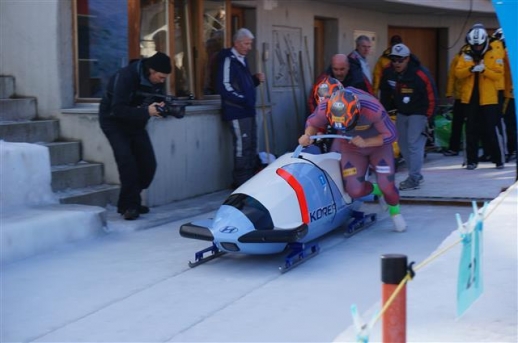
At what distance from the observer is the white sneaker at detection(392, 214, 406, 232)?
7.02 m

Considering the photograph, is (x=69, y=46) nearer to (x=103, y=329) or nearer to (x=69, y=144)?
(x=69, y=144)

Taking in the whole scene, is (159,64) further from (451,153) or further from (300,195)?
(451,153)

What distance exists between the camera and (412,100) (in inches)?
351

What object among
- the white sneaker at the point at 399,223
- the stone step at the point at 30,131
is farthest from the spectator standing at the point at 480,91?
the stone step at the point at 30,131

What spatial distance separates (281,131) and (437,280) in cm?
667

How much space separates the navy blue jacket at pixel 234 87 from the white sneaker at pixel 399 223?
254 cm

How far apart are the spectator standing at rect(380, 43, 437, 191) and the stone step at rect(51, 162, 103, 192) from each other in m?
3.19

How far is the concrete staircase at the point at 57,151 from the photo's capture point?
25.2 ft

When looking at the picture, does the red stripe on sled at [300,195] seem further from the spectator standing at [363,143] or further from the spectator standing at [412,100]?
the spectator standing at [412,100]

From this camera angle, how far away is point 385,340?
111 inches

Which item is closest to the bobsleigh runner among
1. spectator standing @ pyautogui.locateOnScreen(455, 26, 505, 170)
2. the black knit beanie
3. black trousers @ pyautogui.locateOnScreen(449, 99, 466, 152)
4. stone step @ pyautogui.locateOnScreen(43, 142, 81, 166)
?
the black knit beanie

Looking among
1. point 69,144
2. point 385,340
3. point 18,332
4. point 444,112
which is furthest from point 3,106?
point 444,112

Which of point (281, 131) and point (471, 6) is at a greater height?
point (471, 6)

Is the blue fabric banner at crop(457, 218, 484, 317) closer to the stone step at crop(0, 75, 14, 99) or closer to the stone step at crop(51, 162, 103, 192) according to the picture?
the stone step at crop(51, 162, 103, 192)
